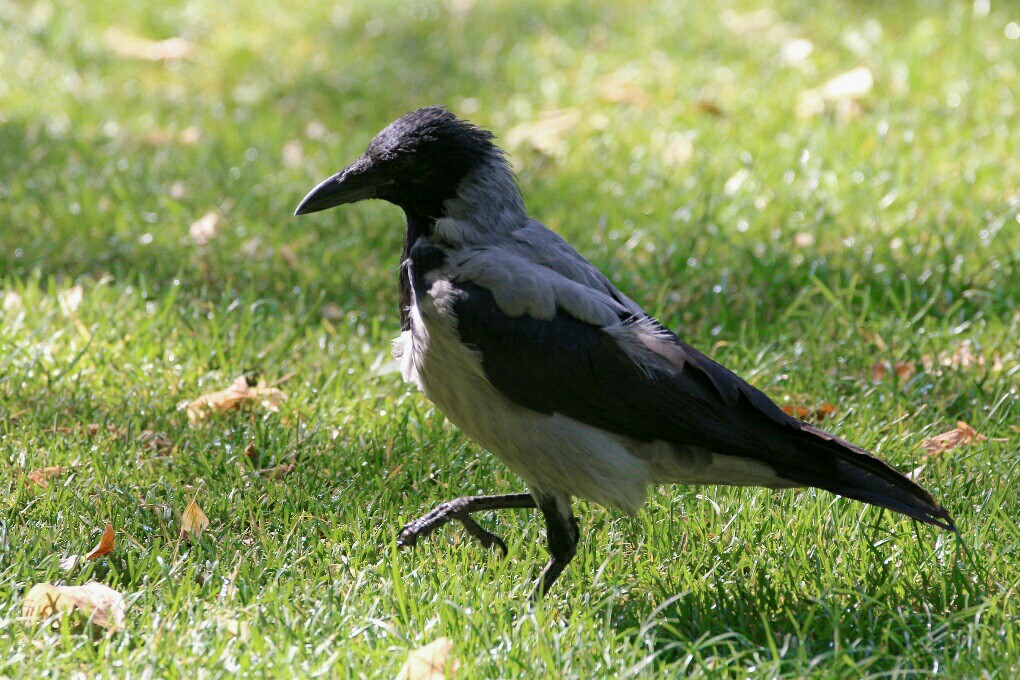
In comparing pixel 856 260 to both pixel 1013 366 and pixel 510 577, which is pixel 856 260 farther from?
pixel 510 577

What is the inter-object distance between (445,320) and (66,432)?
4.97ft

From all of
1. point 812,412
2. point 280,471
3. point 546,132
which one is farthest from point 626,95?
point 280,471

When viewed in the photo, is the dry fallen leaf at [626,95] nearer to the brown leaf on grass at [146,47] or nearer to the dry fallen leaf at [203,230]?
the dry fallen leaf at [203,230]

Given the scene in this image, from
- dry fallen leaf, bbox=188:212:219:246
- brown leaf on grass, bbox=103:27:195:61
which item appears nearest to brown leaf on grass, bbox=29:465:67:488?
dry fallen leaf, bbox=188:212:219:246

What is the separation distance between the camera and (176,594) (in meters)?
2.96

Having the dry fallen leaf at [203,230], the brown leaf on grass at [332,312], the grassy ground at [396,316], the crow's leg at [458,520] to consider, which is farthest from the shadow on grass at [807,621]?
the dry fallen leaf at [203,230]

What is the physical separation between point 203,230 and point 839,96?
3592 millimetres

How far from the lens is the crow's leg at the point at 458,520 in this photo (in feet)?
10.8

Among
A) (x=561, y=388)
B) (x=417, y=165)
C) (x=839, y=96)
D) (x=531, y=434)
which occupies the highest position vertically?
(x=417, y=165)

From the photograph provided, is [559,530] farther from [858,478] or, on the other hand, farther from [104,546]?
[104,546]

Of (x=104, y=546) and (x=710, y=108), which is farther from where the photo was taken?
(x=710, y=108)

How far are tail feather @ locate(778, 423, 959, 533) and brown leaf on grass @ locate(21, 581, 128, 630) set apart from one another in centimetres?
Result: 175

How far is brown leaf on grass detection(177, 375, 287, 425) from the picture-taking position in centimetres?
403

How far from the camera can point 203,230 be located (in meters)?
5.36
